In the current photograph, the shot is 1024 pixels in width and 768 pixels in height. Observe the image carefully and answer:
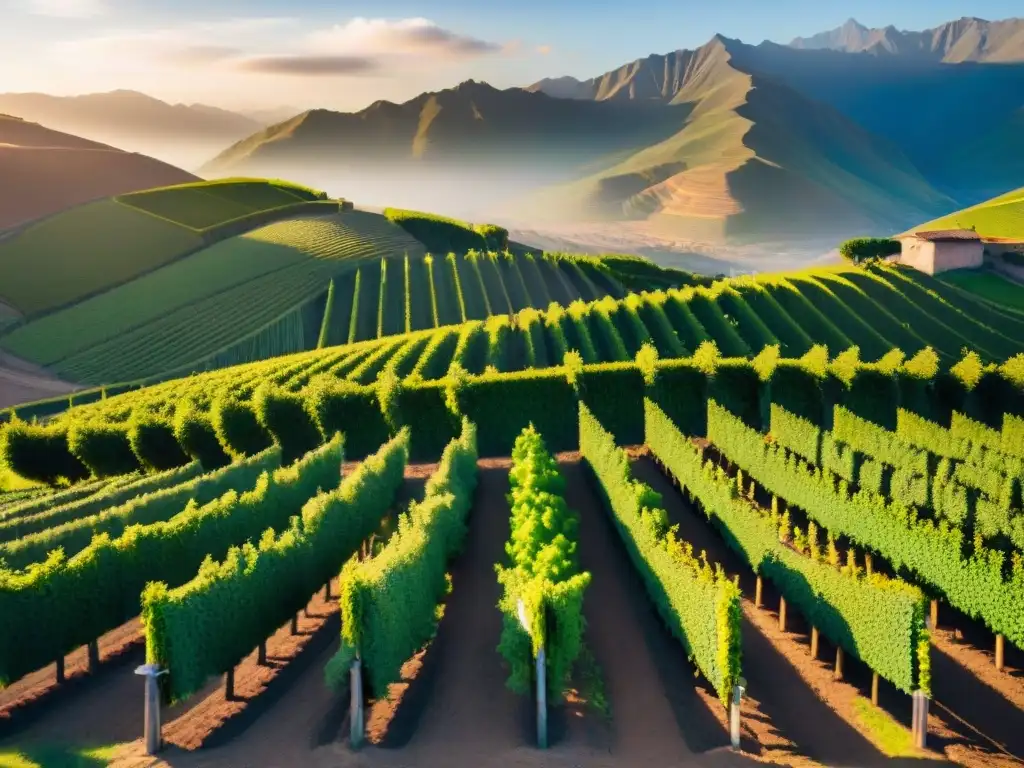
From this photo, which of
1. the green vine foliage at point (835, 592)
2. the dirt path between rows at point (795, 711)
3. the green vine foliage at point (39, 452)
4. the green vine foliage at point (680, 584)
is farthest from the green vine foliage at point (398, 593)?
the green vine foliage at point (39, 452)

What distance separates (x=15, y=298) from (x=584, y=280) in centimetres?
5979

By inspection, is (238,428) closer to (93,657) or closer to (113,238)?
(93,657)

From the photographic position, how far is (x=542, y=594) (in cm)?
1761

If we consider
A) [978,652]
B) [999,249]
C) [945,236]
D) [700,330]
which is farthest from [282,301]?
[978,652]

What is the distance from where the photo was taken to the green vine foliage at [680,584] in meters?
17.2

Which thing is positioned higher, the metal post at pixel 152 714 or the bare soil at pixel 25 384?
the bare soil at pixel 25 384

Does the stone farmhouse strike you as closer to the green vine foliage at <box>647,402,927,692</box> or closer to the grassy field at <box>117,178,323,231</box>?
the green vine foliage at <box>647,402,927,692</box>

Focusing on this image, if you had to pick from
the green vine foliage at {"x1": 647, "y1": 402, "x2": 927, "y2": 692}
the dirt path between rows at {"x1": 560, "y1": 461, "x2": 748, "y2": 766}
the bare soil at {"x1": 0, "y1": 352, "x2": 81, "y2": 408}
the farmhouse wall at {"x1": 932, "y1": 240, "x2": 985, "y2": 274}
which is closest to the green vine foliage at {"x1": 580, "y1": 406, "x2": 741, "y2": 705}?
the dirt path between rows at {"x1": 560, "y1": 461, "x2": 748, "y2": 766}

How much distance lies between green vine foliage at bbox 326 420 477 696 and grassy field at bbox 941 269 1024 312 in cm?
6268

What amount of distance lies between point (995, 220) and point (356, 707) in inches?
5159

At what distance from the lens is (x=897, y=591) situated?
18.0 m

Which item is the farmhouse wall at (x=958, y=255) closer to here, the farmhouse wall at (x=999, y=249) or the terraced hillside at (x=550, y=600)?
the farmhouse wall at (x=999, y=249)

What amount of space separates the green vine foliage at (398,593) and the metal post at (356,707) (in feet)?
0.61

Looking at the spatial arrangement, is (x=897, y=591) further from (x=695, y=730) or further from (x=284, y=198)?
(x=284, y=198)
